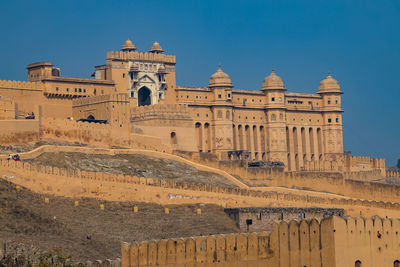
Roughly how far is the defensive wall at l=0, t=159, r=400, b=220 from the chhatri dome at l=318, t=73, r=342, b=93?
36.2 m

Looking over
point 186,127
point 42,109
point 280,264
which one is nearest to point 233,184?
point 186,127

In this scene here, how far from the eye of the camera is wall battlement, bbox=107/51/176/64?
91.6 m

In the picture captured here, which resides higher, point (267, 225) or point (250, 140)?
point (250, 140)

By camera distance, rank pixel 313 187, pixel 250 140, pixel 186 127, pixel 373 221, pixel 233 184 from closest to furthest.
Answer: pixel 373 221, pixel 233 184, pixel 313 187, pixel 186 127, pixel 250 140

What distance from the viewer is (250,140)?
3878 inches

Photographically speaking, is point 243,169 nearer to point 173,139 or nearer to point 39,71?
point 173,139

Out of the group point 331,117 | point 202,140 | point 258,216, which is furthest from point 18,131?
point 331,117

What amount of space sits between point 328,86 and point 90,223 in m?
54.0

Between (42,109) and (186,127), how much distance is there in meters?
12.1

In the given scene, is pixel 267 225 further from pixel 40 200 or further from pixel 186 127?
pixel 186 127

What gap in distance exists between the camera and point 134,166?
240 ft

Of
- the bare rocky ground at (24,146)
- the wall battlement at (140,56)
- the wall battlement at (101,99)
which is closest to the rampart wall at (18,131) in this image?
the bare rocky ground at (24,146)

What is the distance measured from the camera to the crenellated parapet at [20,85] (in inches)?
3238

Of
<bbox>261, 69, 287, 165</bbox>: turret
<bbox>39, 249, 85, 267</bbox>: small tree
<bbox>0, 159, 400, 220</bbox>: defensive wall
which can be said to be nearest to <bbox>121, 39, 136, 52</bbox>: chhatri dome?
<bbox>261, 69, 287, 165</bbox>: turret
